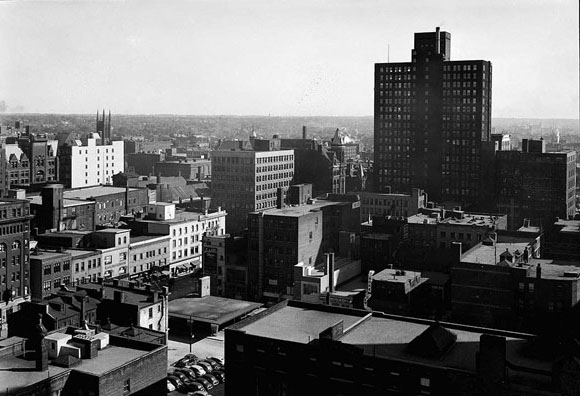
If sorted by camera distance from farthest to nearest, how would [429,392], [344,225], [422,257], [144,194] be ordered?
[144,194] → [344,225] → [422,257] → [429,392]

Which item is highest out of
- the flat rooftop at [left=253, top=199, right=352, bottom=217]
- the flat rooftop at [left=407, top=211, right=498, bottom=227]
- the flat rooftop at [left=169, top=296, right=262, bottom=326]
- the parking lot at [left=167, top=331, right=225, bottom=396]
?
the flat rooftop at [left=253, top=199, right=352, bottom=217]

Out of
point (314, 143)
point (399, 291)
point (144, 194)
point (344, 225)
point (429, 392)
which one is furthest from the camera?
point (314, 143)

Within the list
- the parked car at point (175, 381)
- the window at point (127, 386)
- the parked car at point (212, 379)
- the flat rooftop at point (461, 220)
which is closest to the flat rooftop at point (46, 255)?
the parked car at point (175, 381)

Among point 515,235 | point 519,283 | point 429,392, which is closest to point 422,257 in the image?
point 515,235

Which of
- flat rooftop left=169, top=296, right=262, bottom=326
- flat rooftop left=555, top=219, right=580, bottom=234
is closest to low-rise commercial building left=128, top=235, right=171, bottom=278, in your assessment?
flat rooftop left=169, top=296, right=262, bottom=326

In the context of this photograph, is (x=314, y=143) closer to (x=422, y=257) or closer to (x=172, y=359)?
(x=422, y=257)

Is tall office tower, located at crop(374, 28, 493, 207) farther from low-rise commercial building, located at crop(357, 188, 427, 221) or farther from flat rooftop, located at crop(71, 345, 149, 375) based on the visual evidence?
flat rooftop, located at crop(71, 345, 149, 375)
